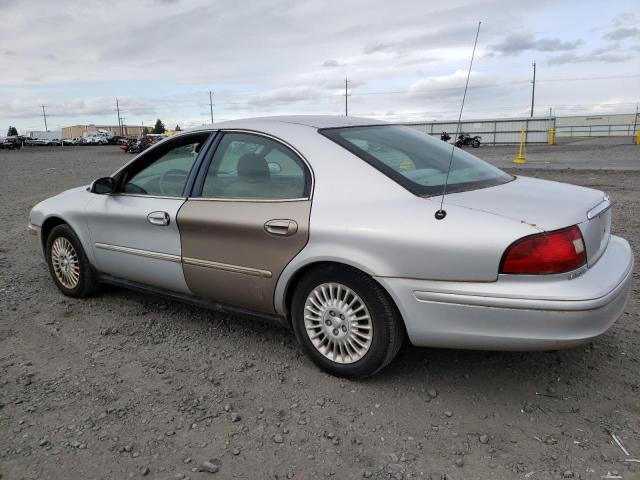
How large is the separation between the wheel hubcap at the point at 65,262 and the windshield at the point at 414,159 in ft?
8.24

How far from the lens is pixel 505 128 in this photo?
4494 centimetres

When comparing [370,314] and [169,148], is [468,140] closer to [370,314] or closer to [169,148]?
[169,148]

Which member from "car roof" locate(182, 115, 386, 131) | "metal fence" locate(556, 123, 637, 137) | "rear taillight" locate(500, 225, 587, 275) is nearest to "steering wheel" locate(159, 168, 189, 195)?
"car roof" locate(182, 115, 386, 131)

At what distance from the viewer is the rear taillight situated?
2479 mm

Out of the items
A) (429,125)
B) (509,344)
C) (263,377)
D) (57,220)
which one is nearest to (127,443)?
(263,377)

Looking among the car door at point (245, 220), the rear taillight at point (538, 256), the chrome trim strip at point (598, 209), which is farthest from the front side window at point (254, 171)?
the chrome trim strip at point (598, 209)

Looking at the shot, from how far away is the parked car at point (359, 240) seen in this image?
2.53 m

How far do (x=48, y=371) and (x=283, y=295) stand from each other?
60.2 inches

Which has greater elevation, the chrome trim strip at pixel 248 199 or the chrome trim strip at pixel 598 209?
the chrome trim strip at pixel 248 199

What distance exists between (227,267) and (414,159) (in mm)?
1319

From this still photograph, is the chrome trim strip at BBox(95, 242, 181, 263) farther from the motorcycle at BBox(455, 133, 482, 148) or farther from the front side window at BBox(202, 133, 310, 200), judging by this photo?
the motorcycle at BBox(455, 133, 482, 148)

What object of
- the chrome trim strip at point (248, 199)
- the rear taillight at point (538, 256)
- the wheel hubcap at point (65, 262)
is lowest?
the wheel hubcap at point (65, 262)

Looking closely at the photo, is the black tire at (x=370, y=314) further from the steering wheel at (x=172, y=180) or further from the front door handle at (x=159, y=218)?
the steering wheel at (x=172, y=180)

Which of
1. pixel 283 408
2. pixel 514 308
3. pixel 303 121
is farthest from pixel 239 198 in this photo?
pixel 514 308
